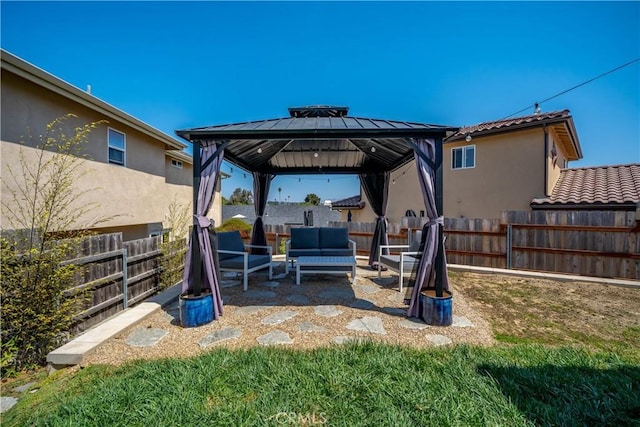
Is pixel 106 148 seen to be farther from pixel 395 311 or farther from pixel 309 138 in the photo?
pixel 395 311

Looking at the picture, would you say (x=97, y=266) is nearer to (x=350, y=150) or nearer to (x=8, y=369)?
(x=8, y=369)

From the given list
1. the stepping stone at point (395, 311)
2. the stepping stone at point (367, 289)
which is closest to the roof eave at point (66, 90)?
the stepping stone at point (367, 289)

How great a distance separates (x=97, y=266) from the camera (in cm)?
382

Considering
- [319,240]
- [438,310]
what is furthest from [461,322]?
[319,240]

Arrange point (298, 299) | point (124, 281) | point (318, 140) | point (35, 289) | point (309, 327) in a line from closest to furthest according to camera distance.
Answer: point (35, 289), point (309, 327), point (124, 281), point (298, 299), point (318, 140)

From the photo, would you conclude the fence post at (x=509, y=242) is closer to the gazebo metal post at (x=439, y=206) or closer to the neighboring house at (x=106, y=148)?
the gazebo metal post at (x=439, y=206)

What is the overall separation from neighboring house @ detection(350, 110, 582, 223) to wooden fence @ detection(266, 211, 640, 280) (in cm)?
288

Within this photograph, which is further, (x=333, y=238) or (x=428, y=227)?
(x=333, y=238)

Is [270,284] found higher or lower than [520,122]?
lower

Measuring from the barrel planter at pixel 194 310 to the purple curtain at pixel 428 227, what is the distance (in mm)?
2877

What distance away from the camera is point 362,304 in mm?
4488

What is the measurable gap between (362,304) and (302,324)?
1.20 m

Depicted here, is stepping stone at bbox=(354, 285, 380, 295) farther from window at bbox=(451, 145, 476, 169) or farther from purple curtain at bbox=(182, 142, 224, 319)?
window at bbox=(451, 145, 476, 169)

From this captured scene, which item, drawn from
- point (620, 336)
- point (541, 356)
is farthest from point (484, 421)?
point (620, 336)
